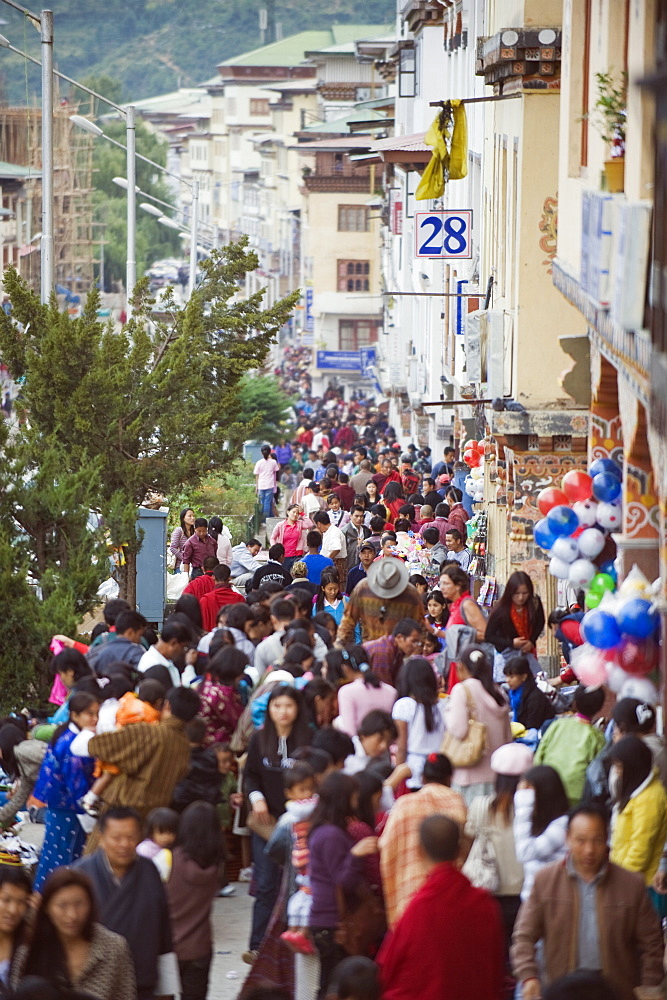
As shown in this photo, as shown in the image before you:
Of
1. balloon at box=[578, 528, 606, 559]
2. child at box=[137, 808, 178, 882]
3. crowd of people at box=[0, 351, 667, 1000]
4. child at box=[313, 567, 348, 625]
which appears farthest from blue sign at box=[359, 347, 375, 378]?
child at box=[137, 808, 178, 882]

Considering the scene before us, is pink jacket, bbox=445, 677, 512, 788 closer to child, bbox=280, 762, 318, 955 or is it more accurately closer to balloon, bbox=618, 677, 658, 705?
balloon, bbox=618, 677, 658, 705

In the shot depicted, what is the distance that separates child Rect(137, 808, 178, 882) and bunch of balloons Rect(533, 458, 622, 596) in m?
3.91

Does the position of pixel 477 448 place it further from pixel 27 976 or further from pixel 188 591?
pixel 27 976

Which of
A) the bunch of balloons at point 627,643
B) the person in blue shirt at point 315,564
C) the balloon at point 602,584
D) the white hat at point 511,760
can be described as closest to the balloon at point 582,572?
the balloon at point 602,584

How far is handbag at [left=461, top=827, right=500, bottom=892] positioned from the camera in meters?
8.20

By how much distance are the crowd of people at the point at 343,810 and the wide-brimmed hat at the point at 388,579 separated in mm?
17

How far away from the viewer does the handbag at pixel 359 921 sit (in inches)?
316

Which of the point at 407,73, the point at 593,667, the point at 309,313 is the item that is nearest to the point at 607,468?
the point at 593,667

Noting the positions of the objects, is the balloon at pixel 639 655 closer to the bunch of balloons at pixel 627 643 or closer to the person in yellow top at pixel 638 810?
the bunch of balloons at pixel 627 643

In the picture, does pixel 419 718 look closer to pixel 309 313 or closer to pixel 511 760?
pixel 511 760

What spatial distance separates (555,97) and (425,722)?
8446mm

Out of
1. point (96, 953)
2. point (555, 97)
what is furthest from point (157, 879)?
point (555, 97)

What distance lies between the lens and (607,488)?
1170cm

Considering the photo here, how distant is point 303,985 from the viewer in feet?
27.2
